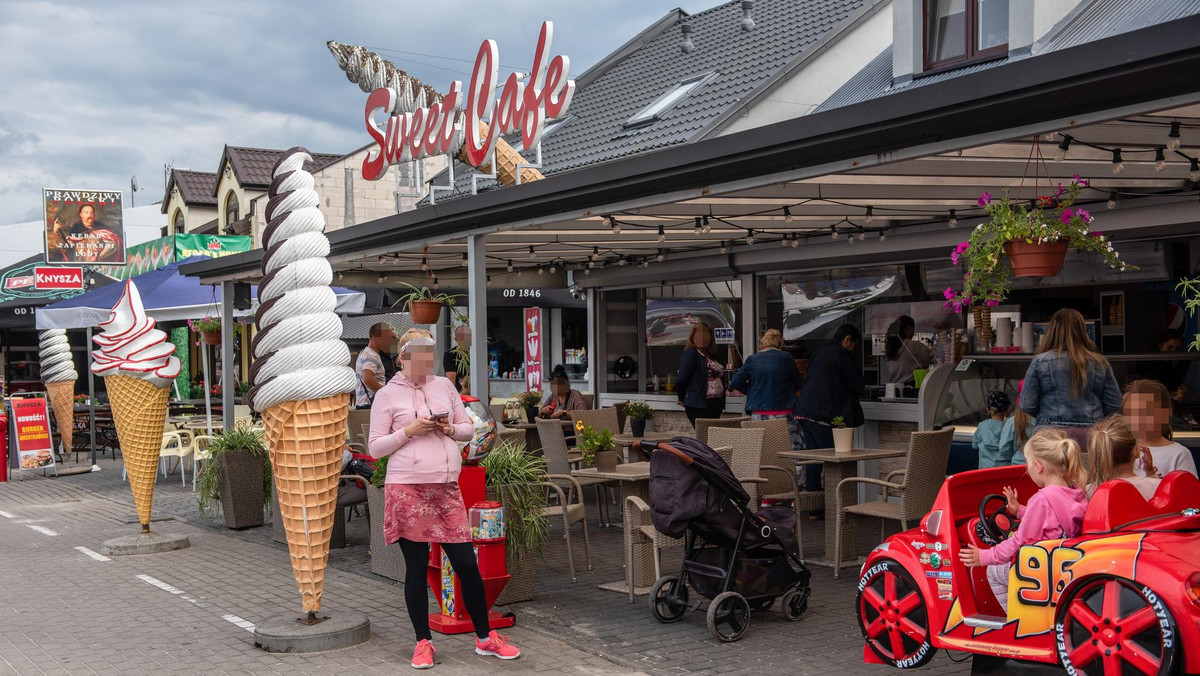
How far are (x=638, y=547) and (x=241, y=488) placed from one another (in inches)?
206

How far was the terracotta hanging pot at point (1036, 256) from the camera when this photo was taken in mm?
5855

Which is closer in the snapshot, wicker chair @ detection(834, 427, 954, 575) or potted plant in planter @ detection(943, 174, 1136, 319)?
potted plant in planter @ detection(943, 174, 1136, 319)

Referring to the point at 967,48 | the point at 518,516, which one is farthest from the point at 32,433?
the point at 967,48

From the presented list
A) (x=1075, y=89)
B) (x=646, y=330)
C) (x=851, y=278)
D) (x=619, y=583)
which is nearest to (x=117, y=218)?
(x=646, y=330)

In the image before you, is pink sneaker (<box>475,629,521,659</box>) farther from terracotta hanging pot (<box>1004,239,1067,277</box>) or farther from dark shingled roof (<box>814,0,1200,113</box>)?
dark shingled roof (<box>814,0,1200,113</box>)

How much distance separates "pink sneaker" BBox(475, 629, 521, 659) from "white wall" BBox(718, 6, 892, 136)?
11306 millimetres

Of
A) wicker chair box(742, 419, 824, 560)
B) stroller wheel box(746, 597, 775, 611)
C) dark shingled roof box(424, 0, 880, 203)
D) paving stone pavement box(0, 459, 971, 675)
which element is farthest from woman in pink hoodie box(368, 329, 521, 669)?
dark shingled roof box(424, 0, 880, 203)

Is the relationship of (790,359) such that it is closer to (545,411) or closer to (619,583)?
(545,411)

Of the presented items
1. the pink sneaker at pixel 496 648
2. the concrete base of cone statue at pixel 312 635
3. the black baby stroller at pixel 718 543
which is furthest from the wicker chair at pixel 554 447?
the pink sneaker at pixel 496 648

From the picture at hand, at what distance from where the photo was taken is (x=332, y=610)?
7.23 m

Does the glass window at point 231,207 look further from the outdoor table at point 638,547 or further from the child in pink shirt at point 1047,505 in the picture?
the child in pink shirt at point 1047,505

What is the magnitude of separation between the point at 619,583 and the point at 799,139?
3.56 meters

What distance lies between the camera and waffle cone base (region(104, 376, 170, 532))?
9914 millimetres

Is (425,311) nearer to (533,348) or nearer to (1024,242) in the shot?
(1024,242)
